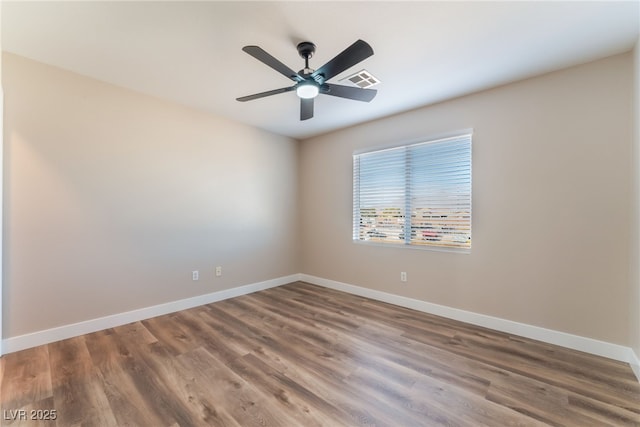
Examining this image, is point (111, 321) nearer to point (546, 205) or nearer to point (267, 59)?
point (267, 59)

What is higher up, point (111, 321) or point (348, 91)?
point (348, 91)

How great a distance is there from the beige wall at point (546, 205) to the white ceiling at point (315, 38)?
30 centimetres

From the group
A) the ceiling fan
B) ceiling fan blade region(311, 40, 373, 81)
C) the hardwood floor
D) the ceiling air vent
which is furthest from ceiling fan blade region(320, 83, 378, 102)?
the hardwood floor

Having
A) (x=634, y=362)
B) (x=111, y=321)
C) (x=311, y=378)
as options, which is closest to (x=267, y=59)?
(x=311, y=378)

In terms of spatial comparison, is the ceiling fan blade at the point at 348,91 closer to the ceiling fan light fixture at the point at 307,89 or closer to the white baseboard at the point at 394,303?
the ceiling fan light fixture at the point at 307,89

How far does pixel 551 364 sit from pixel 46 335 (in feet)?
14.8

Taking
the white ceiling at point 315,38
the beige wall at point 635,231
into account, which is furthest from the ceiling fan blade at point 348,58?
the beige wall at point 635,231

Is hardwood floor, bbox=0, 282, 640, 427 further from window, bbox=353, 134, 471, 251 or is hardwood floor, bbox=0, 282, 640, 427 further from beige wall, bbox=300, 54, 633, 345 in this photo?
window, bbox=353, 134, 471, 251

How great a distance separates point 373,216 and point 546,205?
194cm

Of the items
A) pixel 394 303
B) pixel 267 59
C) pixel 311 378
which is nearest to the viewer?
pixel 267 59

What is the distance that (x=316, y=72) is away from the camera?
1.93 meters

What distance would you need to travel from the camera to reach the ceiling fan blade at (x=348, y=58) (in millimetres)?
1606

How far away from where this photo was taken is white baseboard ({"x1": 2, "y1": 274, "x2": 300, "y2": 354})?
230 centimetres

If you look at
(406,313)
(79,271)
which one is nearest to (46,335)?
(79,271)
